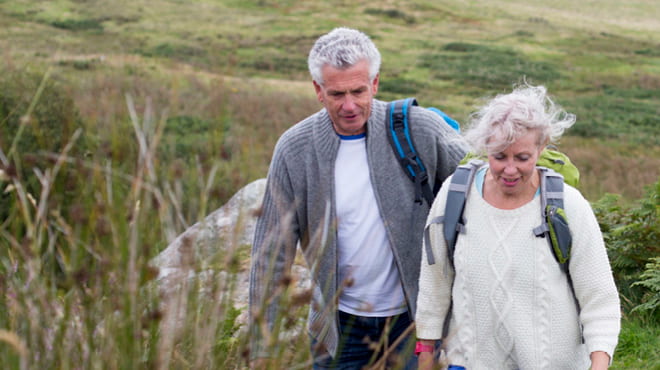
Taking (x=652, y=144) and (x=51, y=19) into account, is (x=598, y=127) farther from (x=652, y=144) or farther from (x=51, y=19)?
(x=51, y=19)

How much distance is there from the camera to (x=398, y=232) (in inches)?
121

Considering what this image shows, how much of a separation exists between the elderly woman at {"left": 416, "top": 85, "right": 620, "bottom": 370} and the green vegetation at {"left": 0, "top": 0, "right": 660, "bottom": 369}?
1.18 ft

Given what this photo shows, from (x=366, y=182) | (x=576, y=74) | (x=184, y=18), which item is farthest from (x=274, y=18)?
(x=366, y=182)

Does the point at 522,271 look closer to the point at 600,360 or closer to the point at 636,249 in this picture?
the point at 600,360

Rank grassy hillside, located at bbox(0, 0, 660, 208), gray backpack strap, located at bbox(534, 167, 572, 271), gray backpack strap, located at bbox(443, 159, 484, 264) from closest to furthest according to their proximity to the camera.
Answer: gray backpack strap, located at bbox(534, 167, 572, 271) → gray backpack strap, located at bbox(443, 159, 484, 264) → grassy hillside, located at bbox(0, 0, 660, 208)

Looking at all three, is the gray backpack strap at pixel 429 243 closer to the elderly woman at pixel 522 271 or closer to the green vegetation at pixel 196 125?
the elderly woman at pixel 522 271

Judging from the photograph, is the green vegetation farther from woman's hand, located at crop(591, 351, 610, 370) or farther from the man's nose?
woman's hand, located at crop(591, 351, 610, 370)

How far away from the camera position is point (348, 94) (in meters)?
2.96

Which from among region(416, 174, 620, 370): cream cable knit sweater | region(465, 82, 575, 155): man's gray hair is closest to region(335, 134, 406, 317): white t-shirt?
region(416, 174, 620, 370): cream cable knit sweater

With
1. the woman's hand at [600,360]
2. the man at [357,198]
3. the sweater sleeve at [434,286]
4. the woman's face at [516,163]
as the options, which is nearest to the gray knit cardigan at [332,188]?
the man at [357,198]

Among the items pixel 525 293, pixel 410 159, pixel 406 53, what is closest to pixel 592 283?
pixel 525 293

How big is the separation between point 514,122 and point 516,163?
14cm

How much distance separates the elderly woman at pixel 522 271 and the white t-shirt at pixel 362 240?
453mm

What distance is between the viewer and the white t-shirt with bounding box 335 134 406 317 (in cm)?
312
